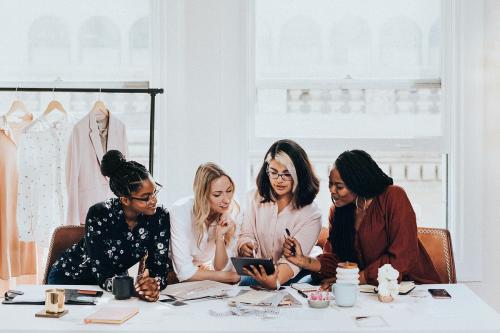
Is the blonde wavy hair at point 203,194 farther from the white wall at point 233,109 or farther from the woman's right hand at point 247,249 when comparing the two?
the white wall at point 233,109

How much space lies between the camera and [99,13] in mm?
3916

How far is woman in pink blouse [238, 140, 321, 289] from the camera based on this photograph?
304 centimetres

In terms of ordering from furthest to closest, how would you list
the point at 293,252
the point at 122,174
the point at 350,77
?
1. the point at 350,77
2. the point at 293,252
3. the point at 122,174

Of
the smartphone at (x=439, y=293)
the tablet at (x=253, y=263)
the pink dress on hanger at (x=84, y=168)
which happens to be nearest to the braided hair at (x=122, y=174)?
→ the tablet at (x=253, y=263)

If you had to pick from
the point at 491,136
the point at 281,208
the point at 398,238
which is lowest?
the point at 398,238

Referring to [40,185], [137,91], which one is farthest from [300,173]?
[40,185]

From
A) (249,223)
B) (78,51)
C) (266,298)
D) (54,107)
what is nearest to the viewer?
(266,298)

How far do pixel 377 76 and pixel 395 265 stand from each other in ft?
4.51

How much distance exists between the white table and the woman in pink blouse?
52cm

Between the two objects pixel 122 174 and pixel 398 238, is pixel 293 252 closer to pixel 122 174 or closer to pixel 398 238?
pixel 398 238

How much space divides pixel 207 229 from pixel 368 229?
764mm

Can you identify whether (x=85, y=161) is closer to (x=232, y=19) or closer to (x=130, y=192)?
(x=130, y=192)

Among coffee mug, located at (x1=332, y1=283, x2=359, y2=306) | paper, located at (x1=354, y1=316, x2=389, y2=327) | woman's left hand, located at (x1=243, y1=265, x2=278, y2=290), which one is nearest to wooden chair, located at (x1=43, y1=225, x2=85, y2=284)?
woman's left hand, located at (x1=243, y1=265, x2=278, y2=290)

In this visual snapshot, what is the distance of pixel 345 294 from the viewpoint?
2.47 metres
